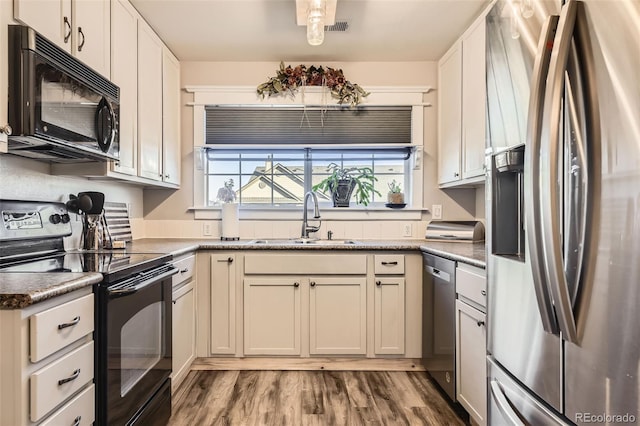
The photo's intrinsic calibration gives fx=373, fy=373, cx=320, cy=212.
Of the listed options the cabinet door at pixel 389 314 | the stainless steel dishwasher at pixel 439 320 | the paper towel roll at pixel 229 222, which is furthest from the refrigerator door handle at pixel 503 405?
the paper towel roll at pixel 229 222

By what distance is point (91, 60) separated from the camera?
1.88 m

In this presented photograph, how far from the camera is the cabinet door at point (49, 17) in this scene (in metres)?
1.39

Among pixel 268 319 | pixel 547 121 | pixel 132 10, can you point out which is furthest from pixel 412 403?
pixel 132 10

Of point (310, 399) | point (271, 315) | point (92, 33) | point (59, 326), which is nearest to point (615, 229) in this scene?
point (59, 326)

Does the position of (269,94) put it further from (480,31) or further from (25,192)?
(25,192)

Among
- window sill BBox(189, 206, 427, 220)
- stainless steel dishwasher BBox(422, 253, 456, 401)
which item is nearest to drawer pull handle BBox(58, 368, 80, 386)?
stainless steel dishwasher BBox(422, 253, 456, 401)

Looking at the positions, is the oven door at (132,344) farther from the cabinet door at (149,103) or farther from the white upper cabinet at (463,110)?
the white upper cabinet at (463,110)

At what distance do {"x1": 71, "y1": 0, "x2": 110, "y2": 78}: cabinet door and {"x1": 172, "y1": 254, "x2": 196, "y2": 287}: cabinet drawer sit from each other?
1.13 metres

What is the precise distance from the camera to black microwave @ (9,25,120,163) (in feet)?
4.44

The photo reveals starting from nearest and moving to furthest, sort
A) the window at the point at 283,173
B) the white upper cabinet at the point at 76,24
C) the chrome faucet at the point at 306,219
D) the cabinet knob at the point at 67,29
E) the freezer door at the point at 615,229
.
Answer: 1. the freezer door at the point at 615,229
2. the white upper cabinet at the point at 76,24
3. the cabinet knob at the point at 67,29
4. the chrome faucet at the point at 306,219
5. the window at the point at 283,173

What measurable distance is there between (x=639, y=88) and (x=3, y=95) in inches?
73.1

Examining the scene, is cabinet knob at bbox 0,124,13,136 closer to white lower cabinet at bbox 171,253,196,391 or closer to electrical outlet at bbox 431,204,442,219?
white lower cabinet at bbox 171,253,196,391

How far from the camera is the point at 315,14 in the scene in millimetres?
2014

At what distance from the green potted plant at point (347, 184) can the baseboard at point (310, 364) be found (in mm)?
1257
